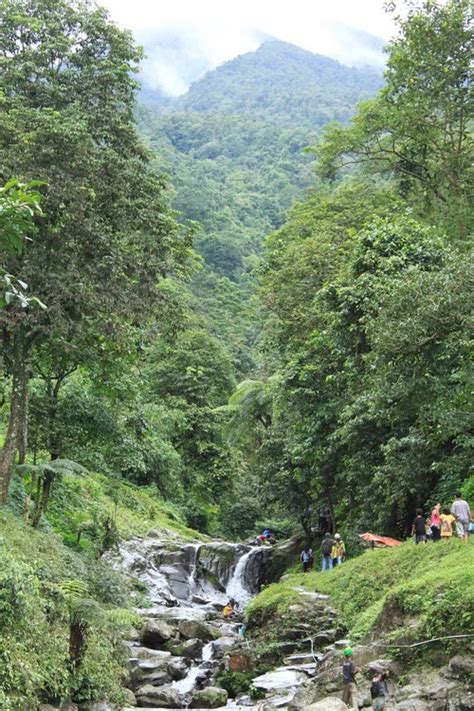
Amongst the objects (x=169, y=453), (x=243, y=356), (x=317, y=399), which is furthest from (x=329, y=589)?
(x=243, y=356)

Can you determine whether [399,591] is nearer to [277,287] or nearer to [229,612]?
[229,612]

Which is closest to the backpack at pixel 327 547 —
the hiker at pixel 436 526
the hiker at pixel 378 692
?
the hiker at pixel 436 526

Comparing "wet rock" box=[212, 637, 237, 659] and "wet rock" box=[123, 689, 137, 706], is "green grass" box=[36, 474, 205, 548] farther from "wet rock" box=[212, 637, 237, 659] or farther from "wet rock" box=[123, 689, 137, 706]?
"wet rock" box=[212, 637, 237, 659]

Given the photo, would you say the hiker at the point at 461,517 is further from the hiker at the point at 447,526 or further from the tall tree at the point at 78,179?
the tall tree at the point at 78,179

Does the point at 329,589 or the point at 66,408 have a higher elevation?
the point at 66,408

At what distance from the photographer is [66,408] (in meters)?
18.0

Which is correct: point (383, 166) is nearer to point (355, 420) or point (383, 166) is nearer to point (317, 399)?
point (317, 399)

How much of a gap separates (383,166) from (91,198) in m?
17.9

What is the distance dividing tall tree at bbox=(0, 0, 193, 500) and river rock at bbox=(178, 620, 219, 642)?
631 centimetres

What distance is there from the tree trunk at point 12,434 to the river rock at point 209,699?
5555mm

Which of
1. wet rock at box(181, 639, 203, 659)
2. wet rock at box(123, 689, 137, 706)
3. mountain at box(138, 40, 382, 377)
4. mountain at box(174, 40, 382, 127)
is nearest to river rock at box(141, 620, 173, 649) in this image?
wet rock at box(181, 639, 203, 659)

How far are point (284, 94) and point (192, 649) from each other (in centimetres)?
16121

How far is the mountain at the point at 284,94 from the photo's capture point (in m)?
142

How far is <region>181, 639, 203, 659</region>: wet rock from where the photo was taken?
16.7 metres
